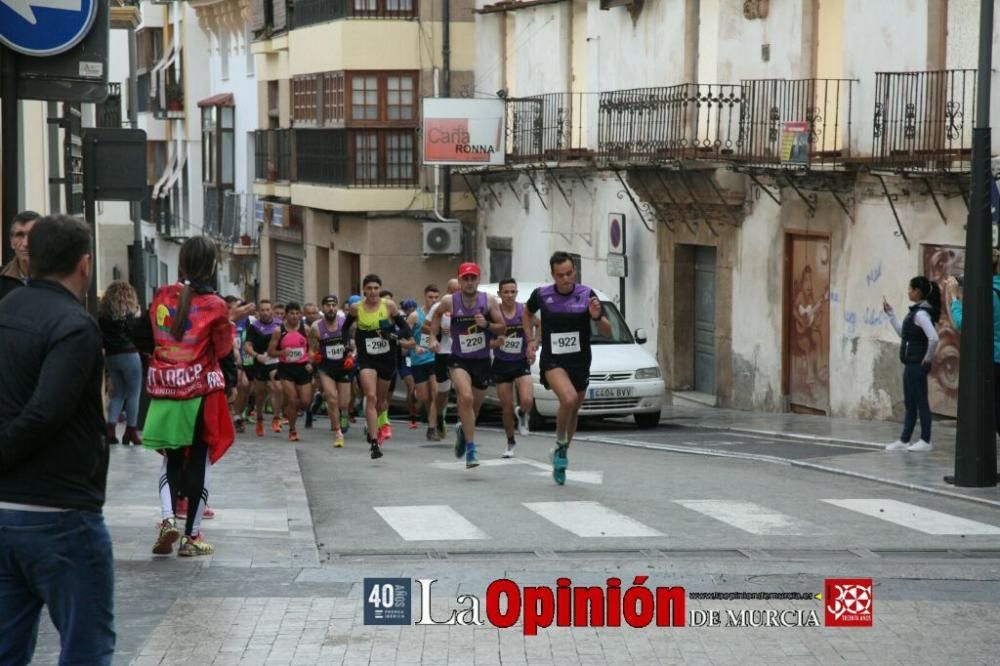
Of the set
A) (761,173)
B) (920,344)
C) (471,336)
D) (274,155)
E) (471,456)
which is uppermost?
(274,155)

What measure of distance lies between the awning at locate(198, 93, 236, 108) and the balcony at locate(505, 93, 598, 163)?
18130 mm

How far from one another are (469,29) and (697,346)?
1172 centimetres

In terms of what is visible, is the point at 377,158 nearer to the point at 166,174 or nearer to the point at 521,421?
the point at 521,421

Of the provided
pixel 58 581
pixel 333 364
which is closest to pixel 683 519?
pixel 58 581

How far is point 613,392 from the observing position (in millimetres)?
22766

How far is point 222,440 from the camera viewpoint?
10.3 meters

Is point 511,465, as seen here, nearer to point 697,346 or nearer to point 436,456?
point 436,456

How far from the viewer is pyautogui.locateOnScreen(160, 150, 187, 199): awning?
196ft

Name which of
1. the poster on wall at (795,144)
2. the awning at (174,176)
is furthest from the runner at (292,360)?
the awning at (174,176)

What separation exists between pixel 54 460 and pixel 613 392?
57.3 feet

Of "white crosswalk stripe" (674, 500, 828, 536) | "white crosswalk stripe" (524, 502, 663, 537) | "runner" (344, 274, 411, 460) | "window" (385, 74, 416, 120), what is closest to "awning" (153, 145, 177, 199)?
"window" (385, 74, 416, 120)

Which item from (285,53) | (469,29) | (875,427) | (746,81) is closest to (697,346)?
(746,81)

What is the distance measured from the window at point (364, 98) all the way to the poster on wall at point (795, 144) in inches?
618

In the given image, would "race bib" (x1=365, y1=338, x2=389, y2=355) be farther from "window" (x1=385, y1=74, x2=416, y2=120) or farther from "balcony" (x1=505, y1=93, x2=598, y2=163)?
"window" (x1=385, y1=74, x2=416, y2=120)
